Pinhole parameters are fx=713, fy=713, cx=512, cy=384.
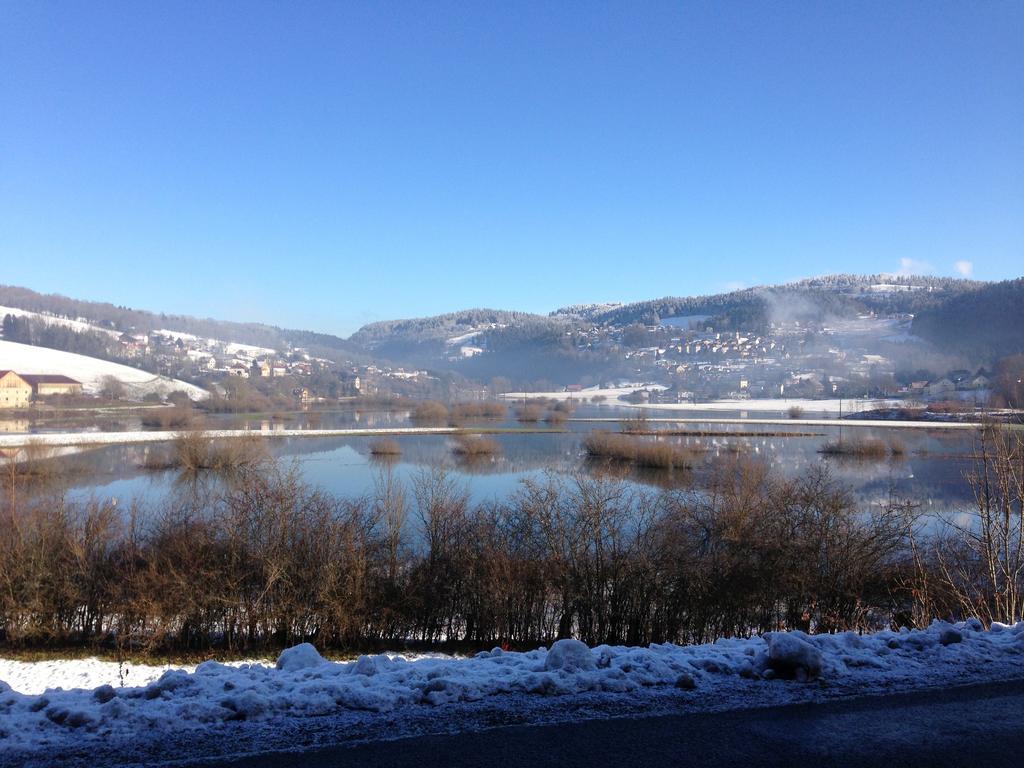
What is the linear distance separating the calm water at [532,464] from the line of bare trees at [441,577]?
614 centimetres

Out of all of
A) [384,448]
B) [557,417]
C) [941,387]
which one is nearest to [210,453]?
[384,448]

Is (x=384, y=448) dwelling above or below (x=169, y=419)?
below

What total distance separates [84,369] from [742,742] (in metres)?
104

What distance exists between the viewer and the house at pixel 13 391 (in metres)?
72.1

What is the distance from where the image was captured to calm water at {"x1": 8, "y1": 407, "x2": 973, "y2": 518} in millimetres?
29141

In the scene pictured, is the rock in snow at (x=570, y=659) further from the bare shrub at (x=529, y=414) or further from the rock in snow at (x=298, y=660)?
the bare shrub at (x=529, y=414)

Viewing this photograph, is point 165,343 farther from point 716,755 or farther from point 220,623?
point 716,755

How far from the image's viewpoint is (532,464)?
128 ft

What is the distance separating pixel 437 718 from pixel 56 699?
2.55 metres

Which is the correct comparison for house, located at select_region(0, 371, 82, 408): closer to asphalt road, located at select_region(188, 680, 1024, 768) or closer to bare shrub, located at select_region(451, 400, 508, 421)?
bare shrub, located at select_region(451, 400, 508, 421)

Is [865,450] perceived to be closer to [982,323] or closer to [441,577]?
[441,577]

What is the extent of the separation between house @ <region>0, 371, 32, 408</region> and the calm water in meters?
19.1

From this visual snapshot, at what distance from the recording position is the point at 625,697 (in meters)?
5.01

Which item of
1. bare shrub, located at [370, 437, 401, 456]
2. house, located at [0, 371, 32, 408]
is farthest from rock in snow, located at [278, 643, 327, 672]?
house, located at [0, 371, 32, 408]
